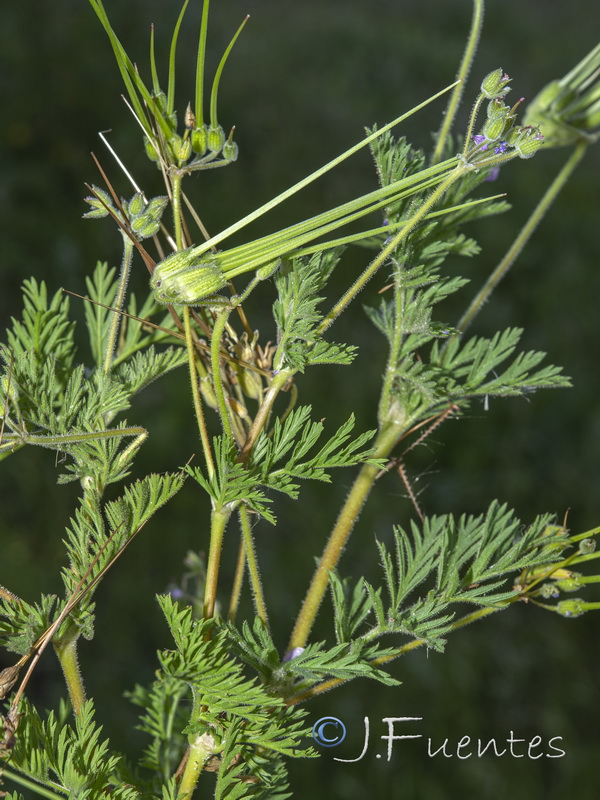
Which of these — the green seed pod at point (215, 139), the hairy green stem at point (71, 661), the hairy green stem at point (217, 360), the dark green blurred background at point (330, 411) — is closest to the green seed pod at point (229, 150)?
Result: the green seed pod at point (215, 139)

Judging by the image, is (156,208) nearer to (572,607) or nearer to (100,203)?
(100,203)

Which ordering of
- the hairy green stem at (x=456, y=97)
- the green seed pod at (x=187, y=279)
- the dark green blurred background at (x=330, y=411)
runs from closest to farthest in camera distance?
the green seed pod at (x=187, y=279) < the hairy green stem at (x=456, y=97) < the dark green blurred background at (x=330, y=411)

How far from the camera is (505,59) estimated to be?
4434 millimetres

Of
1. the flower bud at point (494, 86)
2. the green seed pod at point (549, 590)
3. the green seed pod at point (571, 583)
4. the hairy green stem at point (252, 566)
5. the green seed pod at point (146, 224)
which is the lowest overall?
the hairy green stem at point (252, 566)

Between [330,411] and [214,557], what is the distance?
6.43ft

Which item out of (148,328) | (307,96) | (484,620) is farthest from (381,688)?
(307,96)

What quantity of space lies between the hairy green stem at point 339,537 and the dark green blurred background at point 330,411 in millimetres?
506

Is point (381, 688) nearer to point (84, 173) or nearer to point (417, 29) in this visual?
point (84, 173)

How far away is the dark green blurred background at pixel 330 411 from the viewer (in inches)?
72.0

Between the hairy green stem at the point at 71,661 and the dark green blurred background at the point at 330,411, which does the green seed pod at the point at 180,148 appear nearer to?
the hairy green stem at the point at 71,661

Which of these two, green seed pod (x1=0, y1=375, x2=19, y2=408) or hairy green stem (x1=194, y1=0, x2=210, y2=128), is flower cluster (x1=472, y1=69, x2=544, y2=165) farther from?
green seed pod (x1=0, y1=375, x2=19, y2=408)

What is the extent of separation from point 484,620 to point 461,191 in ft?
6.15

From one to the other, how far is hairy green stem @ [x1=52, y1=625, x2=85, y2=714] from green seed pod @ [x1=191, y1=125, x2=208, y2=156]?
26 centimetres

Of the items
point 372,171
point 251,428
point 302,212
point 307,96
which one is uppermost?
point 307,96
